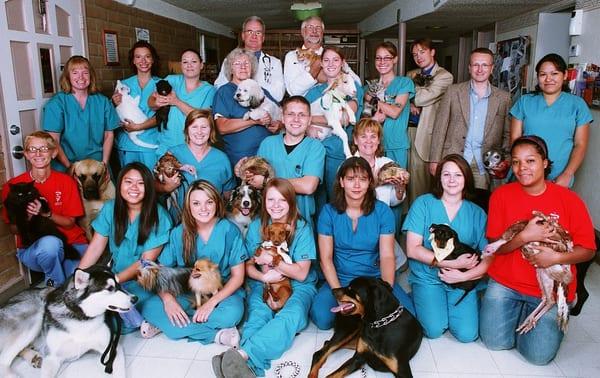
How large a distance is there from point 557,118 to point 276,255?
1.78 meters

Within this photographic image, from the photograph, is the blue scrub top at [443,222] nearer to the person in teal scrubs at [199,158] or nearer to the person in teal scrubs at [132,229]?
the person in teal scrubs at [199,158]

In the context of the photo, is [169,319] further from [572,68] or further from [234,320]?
[572,68]

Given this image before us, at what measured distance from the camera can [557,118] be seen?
2.94 m

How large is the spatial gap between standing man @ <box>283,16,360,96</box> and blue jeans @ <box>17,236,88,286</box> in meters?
1.72

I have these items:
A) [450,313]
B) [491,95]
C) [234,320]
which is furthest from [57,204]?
[491,95]

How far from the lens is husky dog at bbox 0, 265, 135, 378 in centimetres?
219

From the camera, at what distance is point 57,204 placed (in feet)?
9.70

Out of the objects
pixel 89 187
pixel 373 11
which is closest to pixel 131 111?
pixel 89 187

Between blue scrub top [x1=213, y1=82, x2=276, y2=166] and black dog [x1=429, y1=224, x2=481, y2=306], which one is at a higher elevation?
blue scrub top [x1=213, y1=82, x2=276, y2=166]

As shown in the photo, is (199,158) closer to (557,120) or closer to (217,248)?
(217,248)

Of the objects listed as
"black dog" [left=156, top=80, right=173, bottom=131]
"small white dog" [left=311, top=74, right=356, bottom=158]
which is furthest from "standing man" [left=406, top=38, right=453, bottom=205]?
"black dog" [left=156, top=80, right=173, bottom=131]

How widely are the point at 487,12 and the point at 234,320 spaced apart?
4452 mm

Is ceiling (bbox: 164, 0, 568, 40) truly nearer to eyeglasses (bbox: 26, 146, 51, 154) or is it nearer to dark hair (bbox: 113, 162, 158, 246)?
eyeglasses (bbox: 26, 146, 51, 154)

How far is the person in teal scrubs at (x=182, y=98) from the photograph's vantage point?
3.30 meters
